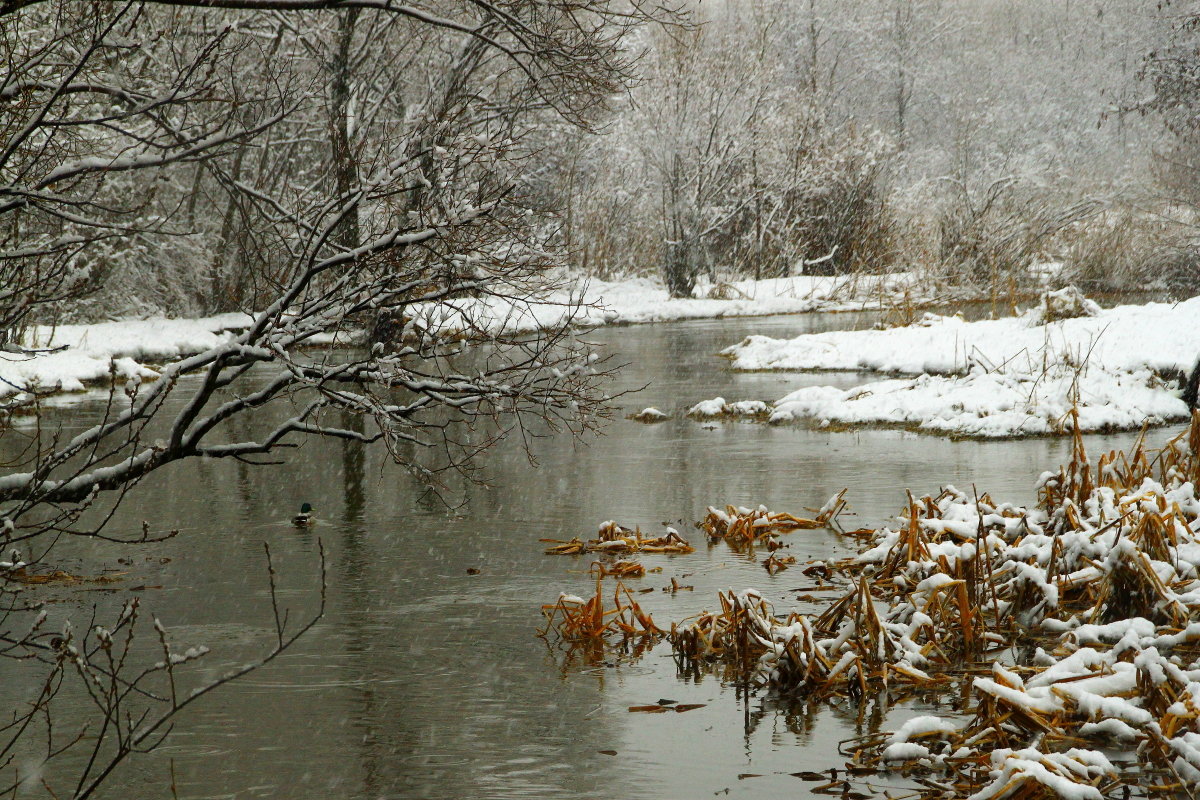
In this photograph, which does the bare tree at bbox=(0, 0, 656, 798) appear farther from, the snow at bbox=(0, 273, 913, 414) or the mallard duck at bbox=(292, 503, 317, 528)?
the snow at bbox=(0, 273, 913, 414)

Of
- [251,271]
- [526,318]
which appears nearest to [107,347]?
[526,318]

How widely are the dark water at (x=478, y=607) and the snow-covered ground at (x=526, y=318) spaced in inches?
241

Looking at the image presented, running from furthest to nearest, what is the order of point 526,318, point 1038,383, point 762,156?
point 762,156 < point 526,318 < point 1038,383

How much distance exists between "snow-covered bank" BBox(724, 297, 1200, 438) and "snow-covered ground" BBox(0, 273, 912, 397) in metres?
4.24

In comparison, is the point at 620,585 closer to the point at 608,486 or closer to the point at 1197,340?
the point at 608,486

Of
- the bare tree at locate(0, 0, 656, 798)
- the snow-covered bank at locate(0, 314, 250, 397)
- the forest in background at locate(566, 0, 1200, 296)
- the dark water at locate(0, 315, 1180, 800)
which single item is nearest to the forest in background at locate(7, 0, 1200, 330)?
the forest in background at locate(566, 0, 1200, 296)

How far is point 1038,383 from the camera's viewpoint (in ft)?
52.4

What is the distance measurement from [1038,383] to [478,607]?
32.6 ft

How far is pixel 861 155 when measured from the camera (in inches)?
1592

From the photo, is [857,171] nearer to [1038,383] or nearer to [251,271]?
[1038,383]

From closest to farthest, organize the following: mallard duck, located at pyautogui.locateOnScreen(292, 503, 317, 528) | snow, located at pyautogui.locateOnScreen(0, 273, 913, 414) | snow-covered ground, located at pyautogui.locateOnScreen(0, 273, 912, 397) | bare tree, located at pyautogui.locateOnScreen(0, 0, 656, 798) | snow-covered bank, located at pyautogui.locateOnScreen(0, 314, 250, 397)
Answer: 1. bare tree, located at pyautogui.locateOnScreen(0, 0, 656, 798)
2. mallard duck, located at pyautogui.locateOnScreen(292, 503, 317, 528)
3. snow-covered bank, located at pyautogui.locateOnScreen(0, 314, 250, 397)
4. snow, located at pyautogui.locateOnScreen(0, 273, 913, 414)
5. snow-covered ground, located at pyautogui.locateOnScreen(0, 273, 912, 397)

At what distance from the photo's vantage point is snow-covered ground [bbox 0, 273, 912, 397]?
70.3ft

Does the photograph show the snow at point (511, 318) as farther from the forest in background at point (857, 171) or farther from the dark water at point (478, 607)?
Answer: the dark water at point (478, 607)

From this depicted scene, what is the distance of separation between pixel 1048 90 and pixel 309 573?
5861 centimetres
